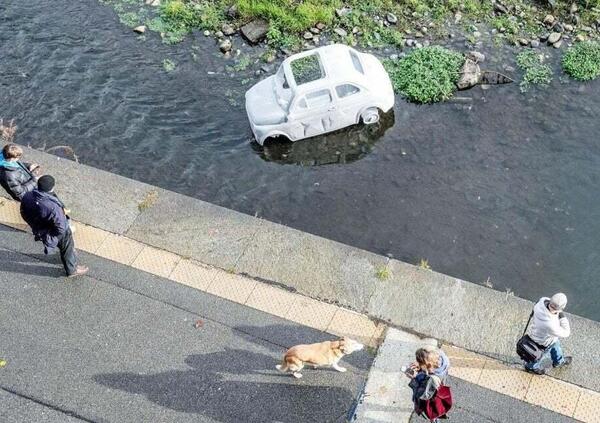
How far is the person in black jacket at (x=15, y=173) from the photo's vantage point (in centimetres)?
918

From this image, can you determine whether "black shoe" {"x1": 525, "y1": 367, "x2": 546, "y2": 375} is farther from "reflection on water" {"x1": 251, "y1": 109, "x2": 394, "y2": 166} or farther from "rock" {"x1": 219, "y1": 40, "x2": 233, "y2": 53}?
"rock" {"x1": 219, "y1": 40, "x2": 233, "y2": 53}

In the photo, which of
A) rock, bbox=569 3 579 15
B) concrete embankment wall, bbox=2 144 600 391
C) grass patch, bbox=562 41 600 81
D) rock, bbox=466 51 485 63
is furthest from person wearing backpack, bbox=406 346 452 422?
rock, bbox=569 3 579 15

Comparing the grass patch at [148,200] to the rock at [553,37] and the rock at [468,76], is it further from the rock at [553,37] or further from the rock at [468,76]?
the rock at [553,37]

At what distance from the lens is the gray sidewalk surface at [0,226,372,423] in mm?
8359

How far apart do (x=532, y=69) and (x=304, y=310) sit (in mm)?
8467

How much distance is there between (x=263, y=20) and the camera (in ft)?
51.5

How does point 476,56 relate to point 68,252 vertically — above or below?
below

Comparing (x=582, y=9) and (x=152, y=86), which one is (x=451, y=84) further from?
(x=152, y=86)

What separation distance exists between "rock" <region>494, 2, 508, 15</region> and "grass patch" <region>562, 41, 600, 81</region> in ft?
6.23

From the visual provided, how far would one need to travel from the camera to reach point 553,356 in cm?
832

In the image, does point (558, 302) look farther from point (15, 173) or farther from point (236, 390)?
point (15, 173)

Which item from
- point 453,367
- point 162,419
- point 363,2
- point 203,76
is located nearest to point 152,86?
point 203,76

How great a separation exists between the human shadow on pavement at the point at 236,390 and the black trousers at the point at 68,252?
175 cm

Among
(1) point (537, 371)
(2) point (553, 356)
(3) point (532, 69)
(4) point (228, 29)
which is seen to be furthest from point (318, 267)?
(4) point (228, 29)
